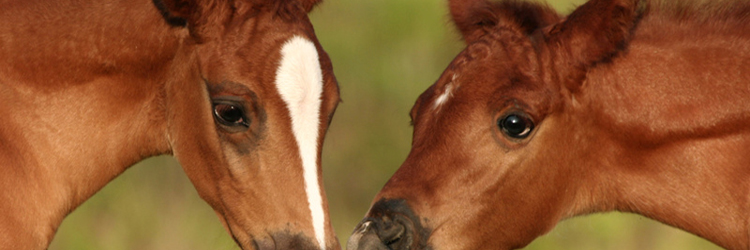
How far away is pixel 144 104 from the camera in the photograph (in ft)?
17.2

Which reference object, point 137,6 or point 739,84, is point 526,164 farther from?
point 137,6

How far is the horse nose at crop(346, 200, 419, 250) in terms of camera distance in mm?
5121

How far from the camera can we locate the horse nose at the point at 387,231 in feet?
16.8

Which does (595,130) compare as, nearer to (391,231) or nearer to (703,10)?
(703,10)

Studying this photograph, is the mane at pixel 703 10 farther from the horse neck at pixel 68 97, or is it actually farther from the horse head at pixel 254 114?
the horse neck at pixel 68 97

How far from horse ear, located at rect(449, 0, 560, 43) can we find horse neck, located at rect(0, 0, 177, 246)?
176 centimetres

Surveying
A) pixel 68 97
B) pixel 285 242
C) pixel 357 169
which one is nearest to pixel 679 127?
pixel 285 242

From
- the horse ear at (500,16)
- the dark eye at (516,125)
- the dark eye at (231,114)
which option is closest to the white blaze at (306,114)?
the dark eye at (231,114)

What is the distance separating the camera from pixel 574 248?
988 centimetres

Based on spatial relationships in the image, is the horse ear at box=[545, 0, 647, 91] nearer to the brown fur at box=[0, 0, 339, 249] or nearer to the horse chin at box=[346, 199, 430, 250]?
the horse chin at box=[346, 199, 430, 250]

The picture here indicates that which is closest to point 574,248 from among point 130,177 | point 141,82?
point 130,177

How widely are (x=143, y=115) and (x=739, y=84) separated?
294cm

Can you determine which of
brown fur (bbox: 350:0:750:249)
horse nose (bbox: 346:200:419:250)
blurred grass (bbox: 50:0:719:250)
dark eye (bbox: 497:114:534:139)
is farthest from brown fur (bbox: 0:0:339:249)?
blurred grass (bbox: 50:0:719:250)

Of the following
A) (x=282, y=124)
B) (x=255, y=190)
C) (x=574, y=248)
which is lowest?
(x=574, y=248)
